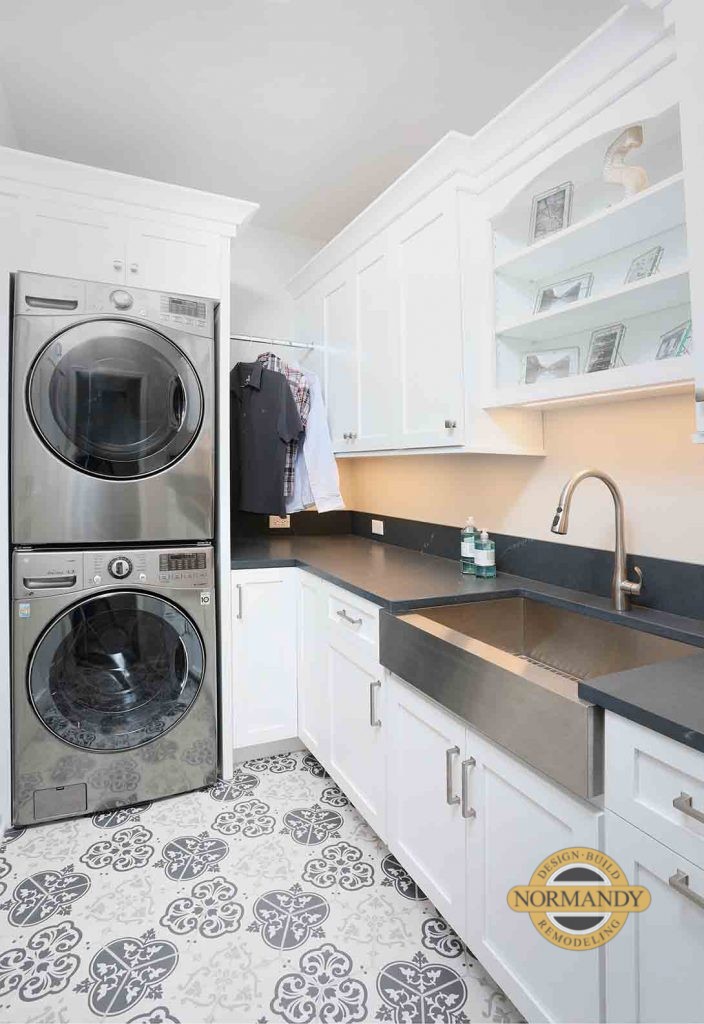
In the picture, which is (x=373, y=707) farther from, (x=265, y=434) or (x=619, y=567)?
(x=265, y=434)

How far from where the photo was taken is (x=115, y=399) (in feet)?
6.62

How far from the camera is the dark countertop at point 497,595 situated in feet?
2.91

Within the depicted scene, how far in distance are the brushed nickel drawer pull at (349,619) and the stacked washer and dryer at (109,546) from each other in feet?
1.77

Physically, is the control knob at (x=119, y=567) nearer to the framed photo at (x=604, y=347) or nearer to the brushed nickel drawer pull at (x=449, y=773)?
the brushed nickel drawer pull at (x=449, y=773)

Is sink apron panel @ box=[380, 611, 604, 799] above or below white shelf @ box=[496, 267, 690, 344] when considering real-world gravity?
below

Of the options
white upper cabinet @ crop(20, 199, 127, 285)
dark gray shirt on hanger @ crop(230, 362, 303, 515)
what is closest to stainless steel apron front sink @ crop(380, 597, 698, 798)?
dark gray shirt on hanger @ crop(230, 362, 303, 515)

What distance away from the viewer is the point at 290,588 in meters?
2.42

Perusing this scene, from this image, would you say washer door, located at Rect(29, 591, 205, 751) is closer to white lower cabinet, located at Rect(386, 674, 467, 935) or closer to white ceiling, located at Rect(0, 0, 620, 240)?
white lower cabinet, located at Rect(386, 674, 467, 935)

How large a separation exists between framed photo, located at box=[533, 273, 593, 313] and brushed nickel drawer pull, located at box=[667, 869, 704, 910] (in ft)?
4.61

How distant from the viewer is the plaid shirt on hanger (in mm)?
2785

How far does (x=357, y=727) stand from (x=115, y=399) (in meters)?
1.44

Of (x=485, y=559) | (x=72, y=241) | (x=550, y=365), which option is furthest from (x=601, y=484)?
(x=72, y=241)

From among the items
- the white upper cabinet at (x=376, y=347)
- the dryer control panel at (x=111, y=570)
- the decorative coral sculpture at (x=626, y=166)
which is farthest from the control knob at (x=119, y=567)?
the decorative coral sculpture at (x=626, y=166)

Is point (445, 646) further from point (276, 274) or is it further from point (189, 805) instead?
point (276, 274)
